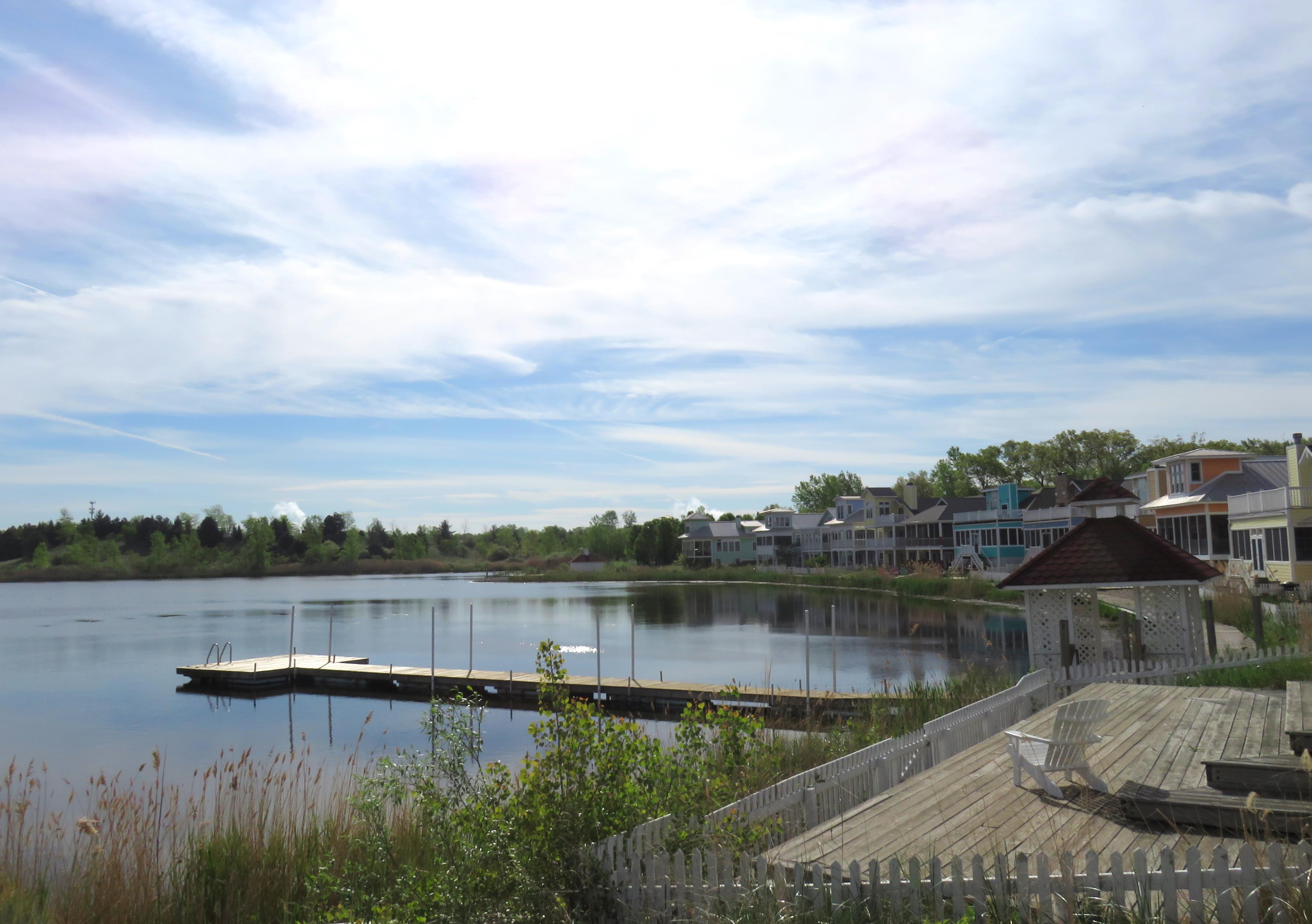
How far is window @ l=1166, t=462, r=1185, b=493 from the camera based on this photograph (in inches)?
1865

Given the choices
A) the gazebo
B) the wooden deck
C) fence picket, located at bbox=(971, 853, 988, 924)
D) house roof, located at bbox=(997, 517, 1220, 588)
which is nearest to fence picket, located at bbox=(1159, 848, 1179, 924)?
the wooden deck

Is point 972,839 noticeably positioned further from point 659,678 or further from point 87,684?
point 87,684

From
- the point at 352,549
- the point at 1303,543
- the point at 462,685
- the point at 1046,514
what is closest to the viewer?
the point at 462,685

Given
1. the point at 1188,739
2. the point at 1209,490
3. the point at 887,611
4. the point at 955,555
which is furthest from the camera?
the point at 955,555

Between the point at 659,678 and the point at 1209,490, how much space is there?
3255 cm

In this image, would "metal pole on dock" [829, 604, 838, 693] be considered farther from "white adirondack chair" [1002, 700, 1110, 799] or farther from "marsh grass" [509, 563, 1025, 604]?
"white adirondack chair" [1002, 700, 1110, 799]

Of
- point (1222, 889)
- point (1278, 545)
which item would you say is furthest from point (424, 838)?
point (1278, 545)

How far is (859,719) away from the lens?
14.7m

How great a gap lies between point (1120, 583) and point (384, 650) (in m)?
29.8

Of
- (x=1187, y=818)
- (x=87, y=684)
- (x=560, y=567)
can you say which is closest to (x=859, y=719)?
(x=1187, y=818)

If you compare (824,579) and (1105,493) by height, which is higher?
(1105,493)

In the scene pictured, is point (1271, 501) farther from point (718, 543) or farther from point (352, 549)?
point (352, 549)

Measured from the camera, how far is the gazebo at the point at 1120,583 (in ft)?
49.4

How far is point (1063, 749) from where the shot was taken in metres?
7.53
